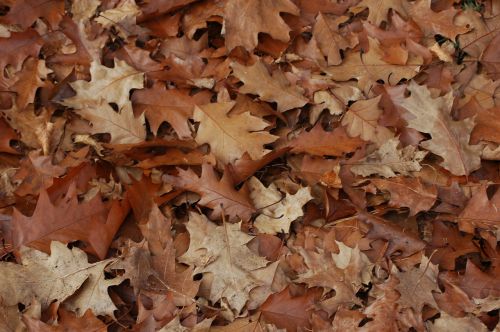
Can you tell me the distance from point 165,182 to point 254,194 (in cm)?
34

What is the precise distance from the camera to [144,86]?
234 centimetres

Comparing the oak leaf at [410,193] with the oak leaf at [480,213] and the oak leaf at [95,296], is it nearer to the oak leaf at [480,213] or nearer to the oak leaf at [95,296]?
the oak leaf at [480,213]

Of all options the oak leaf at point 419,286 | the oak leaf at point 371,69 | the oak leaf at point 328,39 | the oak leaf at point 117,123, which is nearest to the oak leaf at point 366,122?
the oak leaf at point 371,69

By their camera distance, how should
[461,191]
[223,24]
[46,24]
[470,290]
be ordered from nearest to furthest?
[470,290] < [461,191] < [223,24] < [46,24]

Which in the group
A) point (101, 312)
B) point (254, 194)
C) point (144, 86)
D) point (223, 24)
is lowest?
Result: point (101, 312)

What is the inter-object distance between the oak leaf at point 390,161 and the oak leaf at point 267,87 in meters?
0.35

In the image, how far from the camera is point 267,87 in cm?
227

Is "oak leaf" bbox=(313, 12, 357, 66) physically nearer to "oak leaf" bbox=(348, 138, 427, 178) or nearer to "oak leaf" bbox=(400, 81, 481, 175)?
"oak leaf" bbox=(400, 81, 481, 175)

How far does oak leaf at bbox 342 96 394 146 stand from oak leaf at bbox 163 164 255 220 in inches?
20.4

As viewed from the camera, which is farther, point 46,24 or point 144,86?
point 46,24

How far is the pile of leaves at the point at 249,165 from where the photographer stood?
77.7 inches

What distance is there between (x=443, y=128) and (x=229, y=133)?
821 mm

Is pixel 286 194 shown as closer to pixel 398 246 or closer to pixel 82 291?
pixel 398 246

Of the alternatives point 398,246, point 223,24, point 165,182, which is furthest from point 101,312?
point 223,24
